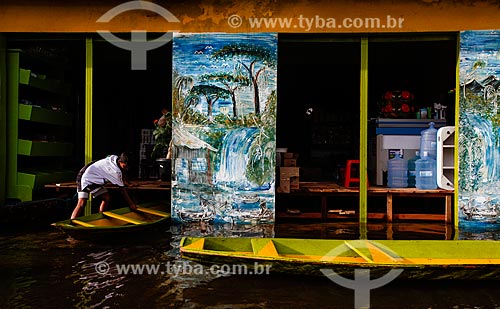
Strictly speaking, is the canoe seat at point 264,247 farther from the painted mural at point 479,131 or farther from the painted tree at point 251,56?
the painted mural at point 479,131

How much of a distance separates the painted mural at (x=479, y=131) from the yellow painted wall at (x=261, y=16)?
54cm

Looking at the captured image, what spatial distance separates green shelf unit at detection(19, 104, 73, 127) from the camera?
12.6m

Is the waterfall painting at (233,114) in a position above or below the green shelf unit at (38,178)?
above

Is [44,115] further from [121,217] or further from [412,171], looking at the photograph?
[412,171]

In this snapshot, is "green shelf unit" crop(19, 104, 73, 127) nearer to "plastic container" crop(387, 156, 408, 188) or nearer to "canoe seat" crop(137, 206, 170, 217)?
"canoe seat" crop(137, 206, 170, 217)

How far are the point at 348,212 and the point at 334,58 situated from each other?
235 inches

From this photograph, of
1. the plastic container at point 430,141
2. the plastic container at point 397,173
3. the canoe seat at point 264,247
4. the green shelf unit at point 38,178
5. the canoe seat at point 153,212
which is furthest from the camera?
the plastic container at point 397,173

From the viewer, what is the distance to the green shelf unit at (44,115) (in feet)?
41.3

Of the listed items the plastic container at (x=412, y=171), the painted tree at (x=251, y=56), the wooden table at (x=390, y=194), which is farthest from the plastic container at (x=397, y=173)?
the painted tree at (x=251, y=56)

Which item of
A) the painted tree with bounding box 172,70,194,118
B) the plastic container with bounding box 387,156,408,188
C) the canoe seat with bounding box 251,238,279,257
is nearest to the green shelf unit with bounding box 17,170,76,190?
the painted tree with bounding box 172,70,194,118

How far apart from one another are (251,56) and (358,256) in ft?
17.6

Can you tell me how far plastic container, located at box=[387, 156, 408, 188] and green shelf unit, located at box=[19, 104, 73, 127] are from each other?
327 inches

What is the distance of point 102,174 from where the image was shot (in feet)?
37.3

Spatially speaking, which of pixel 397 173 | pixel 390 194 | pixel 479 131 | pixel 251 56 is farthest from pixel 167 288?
pixel 397 173
